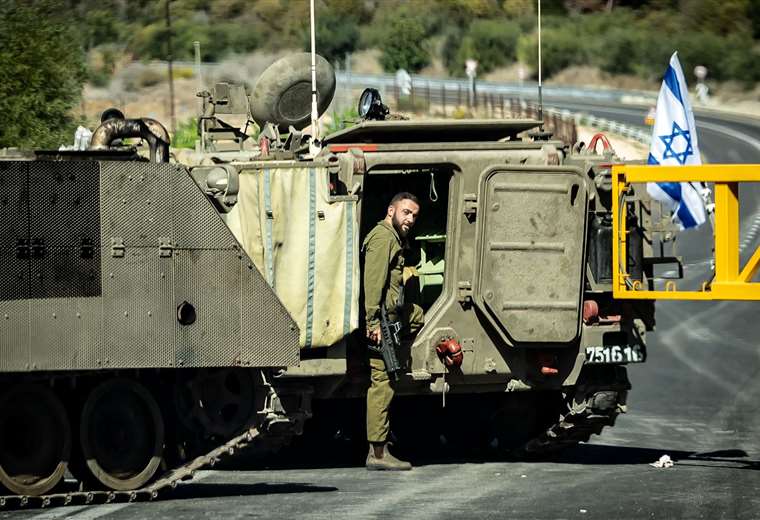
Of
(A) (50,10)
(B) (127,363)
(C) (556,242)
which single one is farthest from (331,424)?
(A) (50,10)

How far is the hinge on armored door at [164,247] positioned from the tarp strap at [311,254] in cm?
158

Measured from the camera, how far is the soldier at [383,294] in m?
13.4

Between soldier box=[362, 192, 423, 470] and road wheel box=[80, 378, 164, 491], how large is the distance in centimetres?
213

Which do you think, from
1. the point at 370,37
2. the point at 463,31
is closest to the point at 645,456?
the point at 370,37

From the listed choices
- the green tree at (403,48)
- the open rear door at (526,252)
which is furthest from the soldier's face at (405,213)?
the green tree at (403,48)

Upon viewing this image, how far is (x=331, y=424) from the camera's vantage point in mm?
15344

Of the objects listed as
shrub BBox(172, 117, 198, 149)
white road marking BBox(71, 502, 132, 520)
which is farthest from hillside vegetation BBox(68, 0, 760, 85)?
white road marking BBox(71, 502, 132, 520)

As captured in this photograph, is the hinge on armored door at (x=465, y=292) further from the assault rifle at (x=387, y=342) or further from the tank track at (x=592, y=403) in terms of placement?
the tank track at (x=592, y=403)

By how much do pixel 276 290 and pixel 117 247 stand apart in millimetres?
1802

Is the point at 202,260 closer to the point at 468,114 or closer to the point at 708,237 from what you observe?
the point at 708,237

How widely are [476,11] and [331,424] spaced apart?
241ft

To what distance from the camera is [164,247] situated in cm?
1182

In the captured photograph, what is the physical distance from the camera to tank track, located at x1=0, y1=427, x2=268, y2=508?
11.4 m

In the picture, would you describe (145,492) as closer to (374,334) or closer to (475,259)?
(374,334)
